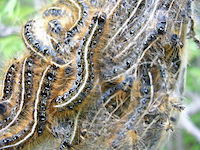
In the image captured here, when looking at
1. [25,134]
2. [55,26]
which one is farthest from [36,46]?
[25,134]

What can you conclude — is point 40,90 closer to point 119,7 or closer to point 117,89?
point 117,89

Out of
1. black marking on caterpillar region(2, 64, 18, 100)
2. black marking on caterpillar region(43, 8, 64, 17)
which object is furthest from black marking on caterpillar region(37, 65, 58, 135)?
black marking on caterpillar region(43, 8, 64, 17)

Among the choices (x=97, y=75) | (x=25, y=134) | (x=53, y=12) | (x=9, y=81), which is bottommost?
(x=25, y=134)

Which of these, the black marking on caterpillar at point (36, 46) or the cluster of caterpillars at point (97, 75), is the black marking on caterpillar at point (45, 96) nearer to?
the cluster of caterpillars at point (97, 75)

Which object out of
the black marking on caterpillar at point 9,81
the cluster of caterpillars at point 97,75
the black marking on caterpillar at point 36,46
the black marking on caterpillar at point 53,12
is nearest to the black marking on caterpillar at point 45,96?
the cluster of caterpillars at point 97,75

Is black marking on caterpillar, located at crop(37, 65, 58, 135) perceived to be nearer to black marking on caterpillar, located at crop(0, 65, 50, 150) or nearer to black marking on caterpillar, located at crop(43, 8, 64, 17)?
black marking on caterpillar, located at crop(0, 65, 50, 150)

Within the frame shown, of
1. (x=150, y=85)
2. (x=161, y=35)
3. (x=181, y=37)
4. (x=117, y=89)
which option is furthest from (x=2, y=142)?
(x=181, y=37)

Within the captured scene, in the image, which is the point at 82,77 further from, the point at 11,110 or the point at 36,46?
the point at 11,110

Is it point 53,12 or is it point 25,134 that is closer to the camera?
point 25,134
